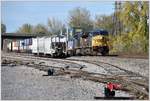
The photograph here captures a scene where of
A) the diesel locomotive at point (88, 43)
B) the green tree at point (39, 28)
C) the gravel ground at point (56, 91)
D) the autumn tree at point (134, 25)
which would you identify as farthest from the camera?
the green tree at point (39, 28)

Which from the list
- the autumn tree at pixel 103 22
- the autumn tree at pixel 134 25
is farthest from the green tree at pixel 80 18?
the autumn tree at pixel 134 25

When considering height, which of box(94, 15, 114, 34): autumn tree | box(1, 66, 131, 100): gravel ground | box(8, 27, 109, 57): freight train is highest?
box(94, 15, 114, 34): autumn tree

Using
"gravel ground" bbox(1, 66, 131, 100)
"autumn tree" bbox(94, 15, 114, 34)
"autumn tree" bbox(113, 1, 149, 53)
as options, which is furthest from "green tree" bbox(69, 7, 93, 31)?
"gravel ground" bbox(1, 66, 131, 100)

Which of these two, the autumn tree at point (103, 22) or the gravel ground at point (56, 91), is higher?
the autumn tree at point (103, 22)

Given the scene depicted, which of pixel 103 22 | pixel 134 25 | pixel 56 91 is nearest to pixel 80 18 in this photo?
pixel 103 22

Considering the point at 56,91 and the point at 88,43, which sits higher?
the point at 88,43

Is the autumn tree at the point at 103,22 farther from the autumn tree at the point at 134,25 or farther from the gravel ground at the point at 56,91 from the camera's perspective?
the gravel ground at the point at 56,91

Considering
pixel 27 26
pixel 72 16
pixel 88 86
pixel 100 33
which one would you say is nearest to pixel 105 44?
pixel 100 33

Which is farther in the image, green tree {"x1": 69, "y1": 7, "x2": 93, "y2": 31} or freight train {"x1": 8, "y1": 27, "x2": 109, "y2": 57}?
green tree {"x1": 69, "y1": 7, "x2": 93, "y2": 31}

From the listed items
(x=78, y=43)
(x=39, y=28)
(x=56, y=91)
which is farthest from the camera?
(x=39, y=28)

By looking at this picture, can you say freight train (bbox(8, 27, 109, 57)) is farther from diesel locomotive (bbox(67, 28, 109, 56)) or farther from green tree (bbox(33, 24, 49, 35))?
green tree (bbox(33, 24, 49, 35))

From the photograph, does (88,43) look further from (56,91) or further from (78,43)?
(56,91)

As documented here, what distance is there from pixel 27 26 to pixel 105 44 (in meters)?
101

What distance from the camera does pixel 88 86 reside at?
13391mm
